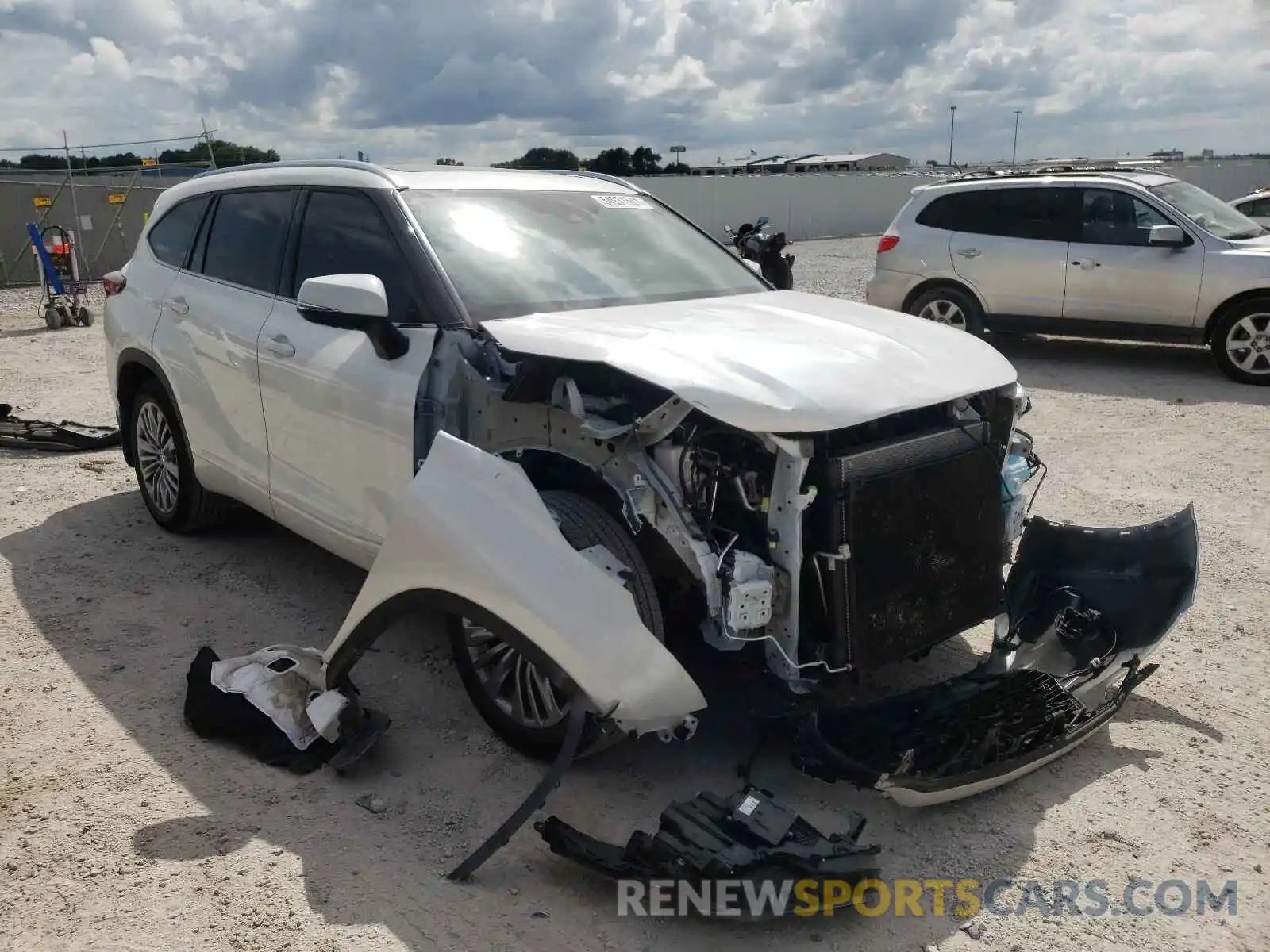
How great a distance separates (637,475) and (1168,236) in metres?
8.39

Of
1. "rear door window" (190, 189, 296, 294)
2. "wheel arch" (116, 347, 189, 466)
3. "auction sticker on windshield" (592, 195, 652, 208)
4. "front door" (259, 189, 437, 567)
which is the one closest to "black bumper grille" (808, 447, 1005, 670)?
"front door" (259, 189, 437, 567)

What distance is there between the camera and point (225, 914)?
2869mm

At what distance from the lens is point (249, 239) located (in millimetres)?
4863

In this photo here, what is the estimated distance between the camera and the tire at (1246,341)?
946 cm

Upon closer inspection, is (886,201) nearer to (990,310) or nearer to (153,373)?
(990,310)

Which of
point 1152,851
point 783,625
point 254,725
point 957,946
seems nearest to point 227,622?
point 254,725

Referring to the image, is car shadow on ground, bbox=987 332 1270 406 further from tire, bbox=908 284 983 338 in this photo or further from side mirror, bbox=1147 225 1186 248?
side mirror, bbox=1147 225 1186 248

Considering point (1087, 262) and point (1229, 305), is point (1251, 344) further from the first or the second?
point (1087, 262)

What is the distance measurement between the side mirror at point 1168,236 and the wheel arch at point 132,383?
8513 millimetres

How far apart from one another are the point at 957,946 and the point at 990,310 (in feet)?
29.8

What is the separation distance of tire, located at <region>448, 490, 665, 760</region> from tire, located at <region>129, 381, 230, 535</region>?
244 centimetres

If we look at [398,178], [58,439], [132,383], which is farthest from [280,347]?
[58,439]

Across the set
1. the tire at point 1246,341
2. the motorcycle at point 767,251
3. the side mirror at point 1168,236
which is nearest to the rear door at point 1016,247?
the side mirror at point 1168,236

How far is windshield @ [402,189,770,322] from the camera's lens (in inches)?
154
